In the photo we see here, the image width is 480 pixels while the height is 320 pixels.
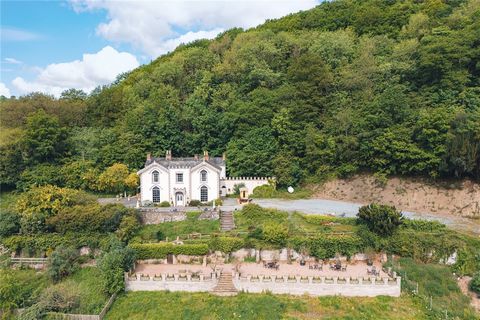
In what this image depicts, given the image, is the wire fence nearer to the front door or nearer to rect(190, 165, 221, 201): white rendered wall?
rect(190, 165, 221, 201): white rendered wall

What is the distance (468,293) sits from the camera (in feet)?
72.5

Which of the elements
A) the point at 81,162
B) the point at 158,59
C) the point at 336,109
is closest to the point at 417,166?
the point at 336,109

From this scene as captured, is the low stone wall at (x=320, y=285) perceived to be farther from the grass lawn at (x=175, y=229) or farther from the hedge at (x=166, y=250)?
the grass lawn at (x=175, y=229)

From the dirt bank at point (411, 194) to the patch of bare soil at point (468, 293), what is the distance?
8.91 meters

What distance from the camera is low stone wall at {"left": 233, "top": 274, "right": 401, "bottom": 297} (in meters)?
21.8

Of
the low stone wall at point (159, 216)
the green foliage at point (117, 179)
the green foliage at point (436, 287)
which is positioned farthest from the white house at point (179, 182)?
the green foliage at point (436, 287)

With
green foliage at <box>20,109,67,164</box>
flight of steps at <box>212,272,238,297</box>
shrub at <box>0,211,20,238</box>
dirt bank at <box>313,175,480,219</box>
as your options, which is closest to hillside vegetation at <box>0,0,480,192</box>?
green foliage at <box>20,109,67,164</box>

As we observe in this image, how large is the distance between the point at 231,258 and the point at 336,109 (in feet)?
73.4

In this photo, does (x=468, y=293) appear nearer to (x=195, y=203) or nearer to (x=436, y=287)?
(x=436, y=287)

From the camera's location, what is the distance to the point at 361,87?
136 feet

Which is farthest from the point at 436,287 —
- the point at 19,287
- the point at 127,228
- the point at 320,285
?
the point at 19,287

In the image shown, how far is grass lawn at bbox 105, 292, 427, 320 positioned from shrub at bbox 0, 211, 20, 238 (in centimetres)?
1185

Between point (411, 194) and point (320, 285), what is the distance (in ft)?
55.0

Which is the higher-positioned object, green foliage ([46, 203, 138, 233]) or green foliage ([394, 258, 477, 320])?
green foliage ([46, 203, 138, 233])
